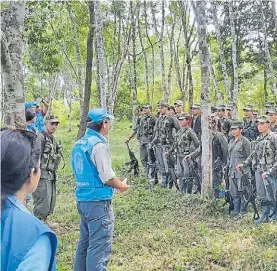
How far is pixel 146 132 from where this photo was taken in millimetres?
11891

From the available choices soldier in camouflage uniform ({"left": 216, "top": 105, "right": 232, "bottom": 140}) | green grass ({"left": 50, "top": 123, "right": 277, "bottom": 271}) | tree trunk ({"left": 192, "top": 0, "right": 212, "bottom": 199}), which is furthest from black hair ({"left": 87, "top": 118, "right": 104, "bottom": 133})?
soldier in camouflage uniform ({"left": 216, "top": 105, "right": 232, "bottom": 140})

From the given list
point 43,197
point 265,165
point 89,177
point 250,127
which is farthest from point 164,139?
point 89,177

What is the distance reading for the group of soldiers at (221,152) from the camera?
7387 millimetres

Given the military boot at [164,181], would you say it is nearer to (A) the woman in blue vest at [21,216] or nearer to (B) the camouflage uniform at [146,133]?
(B) the camouflage uniform at [146,133]

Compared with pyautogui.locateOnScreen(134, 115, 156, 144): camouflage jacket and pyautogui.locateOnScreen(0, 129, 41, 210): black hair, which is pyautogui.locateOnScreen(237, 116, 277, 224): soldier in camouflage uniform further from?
pyautogui.locateOnScreen(0, 129, 41, 210): black hair

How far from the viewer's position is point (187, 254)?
219 inches

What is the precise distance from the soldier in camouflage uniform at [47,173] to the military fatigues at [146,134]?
540 cm

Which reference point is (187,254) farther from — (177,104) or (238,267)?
(177,104)

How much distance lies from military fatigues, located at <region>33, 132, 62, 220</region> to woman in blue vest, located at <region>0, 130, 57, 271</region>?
4599 mm

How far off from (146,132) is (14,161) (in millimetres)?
10223

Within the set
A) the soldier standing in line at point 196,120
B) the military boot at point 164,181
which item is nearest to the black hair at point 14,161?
the military boot at point 164,181

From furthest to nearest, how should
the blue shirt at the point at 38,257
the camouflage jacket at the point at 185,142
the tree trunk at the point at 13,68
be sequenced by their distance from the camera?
the camouflage jacket at the point at 185,142 < the tree trunk at the point at 13,68 < the blue shirt at the point at 38,257

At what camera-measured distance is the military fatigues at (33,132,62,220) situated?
636 cm

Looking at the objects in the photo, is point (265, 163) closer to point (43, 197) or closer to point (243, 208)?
point (243, 208)
